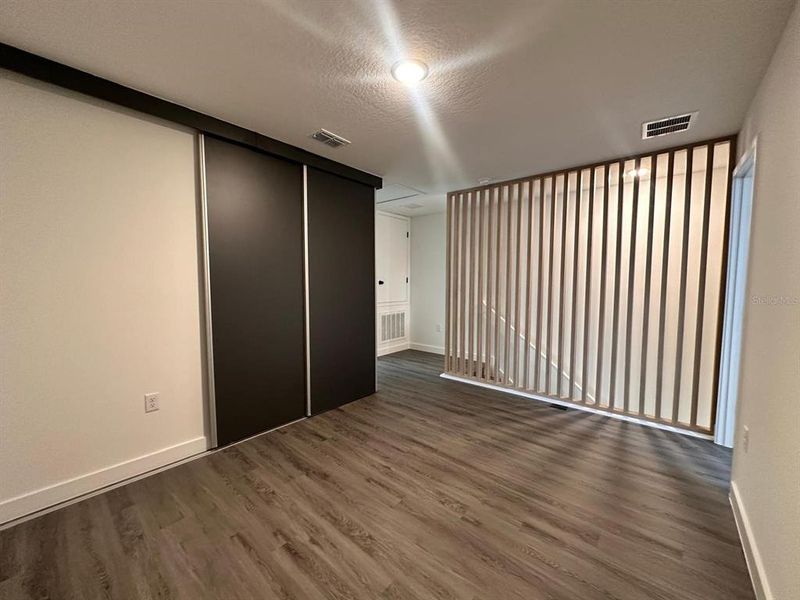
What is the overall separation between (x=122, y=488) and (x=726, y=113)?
15.4ft

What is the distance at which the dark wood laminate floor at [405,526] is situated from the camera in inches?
54.2

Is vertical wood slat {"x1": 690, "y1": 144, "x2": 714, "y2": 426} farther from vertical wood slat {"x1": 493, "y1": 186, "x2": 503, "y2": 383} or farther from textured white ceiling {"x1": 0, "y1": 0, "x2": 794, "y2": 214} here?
vertical wood slat {"x1": 493, "y1": 186, "x2": 503, "y2": 383}

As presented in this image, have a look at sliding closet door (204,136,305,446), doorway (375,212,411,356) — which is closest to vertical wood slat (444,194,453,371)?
doorway (375,212,411,356)

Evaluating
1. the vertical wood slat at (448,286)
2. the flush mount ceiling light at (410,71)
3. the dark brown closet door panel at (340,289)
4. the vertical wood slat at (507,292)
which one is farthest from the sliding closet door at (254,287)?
the vertical wood slat at (507,292)

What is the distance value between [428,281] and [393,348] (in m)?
1.40

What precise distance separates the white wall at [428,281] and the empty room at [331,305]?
2.41 metres

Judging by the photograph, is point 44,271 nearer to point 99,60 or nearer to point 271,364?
point 99,60

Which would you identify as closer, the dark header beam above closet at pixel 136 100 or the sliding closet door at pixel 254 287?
the dark header beam above closet at pixel 136 100

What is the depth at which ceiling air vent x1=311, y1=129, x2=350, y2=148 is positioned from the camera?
2.52 metres

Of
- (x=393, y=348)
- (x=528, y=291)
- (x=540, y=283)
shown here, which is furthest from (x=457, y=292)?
(x=393, y=348)

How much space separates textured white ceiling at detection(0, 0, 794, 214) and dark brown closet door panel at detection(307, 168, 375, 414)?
0.82m

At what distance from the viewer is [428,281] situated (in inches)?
227

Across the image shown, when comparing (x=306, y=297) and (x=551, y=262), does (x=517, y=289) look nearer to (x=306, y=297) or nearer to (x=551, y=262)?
(x=551, y=262)

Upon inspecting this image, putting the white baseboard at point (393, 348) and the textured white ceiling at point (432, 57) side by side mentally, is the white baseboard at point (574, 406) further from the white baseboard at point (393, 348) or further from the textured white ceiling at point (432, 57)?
the textured white ceiling at point (432, 57)
